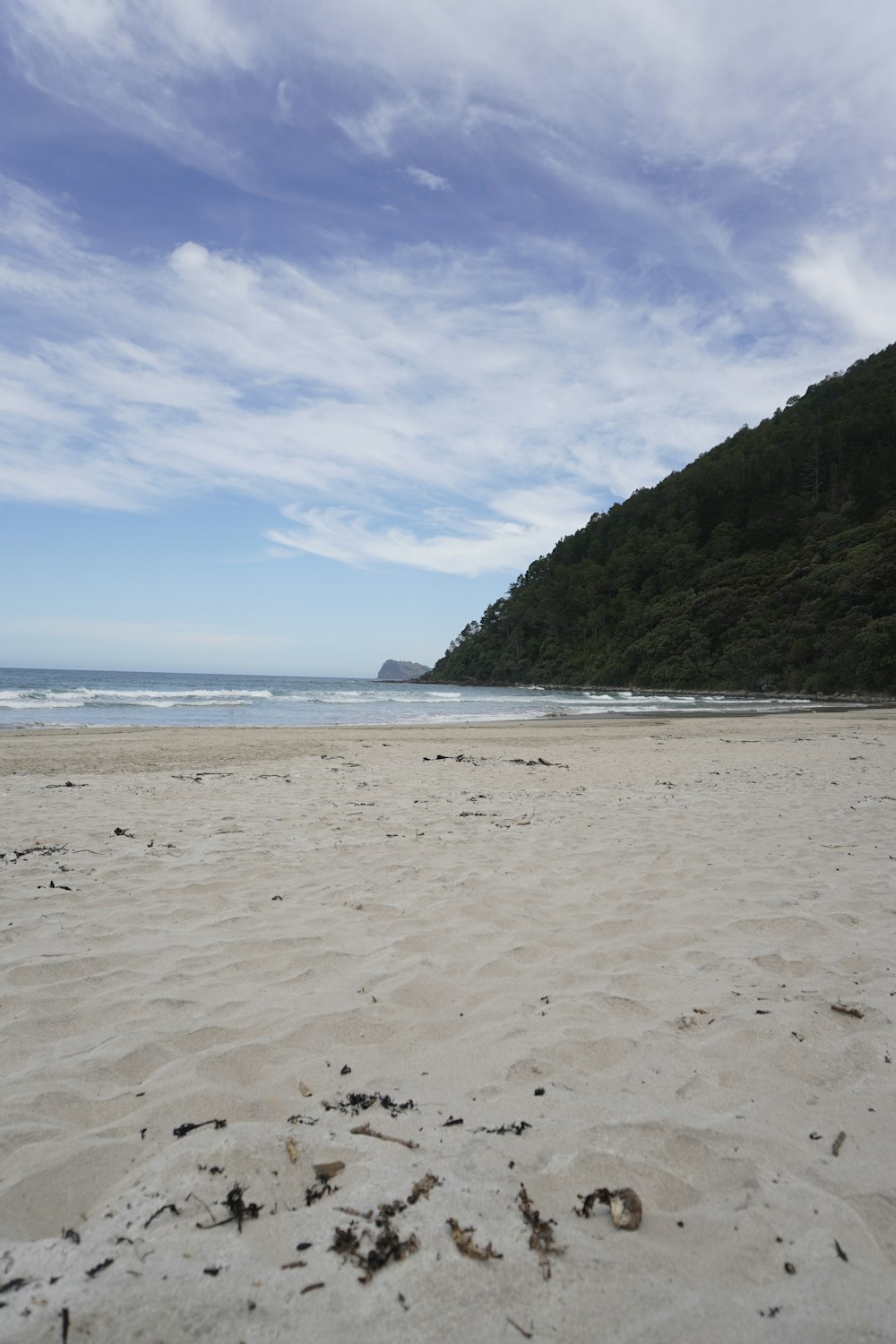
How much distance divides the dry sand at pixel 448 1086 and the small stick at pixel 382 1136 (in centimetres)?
1

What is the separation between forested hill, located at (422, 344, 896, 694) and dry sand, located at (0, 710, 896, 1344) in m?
47.8

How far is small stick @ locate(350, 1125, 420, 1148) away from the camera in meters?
2.01

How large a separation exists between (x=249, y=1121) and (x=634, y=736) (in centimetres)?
1728

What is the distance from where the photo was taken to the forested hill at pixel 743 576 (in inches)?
1978

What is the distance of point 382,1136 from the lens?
206 cm

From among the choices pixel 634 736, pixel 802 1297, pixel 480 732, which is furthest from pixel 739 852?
pixel 480 732

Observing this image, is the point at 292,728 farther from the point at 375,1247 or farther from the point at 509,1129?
the point at 375,1247

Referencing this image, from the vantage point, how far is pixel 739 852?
5316 mm

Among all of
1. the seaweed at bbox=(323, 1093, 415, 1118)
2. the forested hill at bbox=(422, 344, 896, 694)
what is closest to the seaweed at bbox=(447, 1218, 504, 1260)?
the seaweed at bbox=(323, 1093, 415, 1118)

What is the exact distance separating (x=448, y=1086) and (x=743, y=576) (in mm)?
71965

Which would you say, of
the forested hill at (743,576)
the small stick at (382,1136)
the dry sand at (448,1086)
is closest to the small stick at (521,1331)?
the dry sand at (448,1086)

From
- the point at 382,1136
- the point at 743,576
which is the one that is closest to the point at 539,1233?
the point at 382,1136

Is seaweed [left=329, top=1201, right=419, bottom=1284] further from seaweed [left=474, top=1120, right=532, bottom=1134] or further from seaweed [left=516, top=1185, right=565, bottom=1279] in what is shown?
seaweed [left=474, top=1120, right=532, bottom=1134]

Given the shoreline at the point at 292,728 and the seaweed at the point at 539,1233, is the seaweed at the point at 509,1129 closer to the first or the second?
the seaweed at the point at 539,1233
